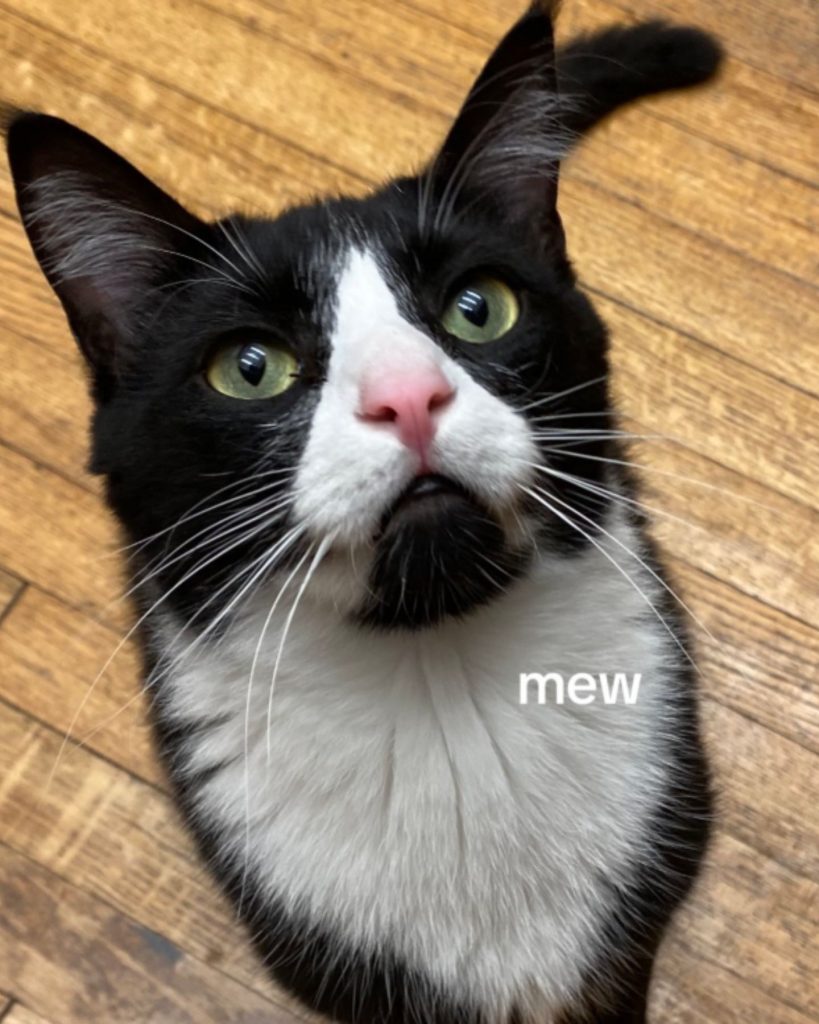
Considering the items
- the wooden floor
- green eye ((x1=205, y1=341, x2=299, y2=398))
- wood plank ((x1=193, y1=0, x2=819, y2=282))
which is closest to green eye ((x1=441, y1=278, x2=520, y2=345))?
green eye ((x1=205, y1=341, x2=299, y2=398))

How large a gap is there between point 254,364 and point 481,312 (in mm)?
156

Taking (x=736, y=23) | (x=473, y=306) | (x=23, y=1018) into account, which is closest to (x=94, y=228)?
(x=473, y=306)

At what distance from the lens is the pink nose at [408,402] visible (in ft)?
2.08

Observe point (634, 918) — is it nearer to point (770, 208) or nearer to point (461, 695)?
point (461, 695)

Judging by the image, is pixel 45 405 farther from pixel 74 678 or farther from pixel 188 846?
pixel 188 846

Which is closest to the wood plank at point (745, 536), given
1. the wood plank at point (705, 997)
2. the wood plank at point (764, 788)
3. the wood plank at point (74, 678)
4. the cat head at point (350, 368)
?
the wood plank at point (764, 788)

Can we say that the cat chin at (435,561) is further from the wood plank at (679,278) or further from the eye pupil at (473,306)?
the wood plank at (679,278)

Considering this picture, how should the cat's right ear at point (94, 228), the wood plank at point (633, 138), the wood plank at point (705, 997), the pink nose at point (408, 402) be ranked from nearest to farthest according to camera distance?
the pink nose at point (408, 402) → the cat's right ear at point (94, 228) → the wood plank at point (705, 997) → the wood plank at point (633, 138)

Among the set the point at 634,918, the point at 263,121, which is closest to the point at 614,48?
the point at 263,121

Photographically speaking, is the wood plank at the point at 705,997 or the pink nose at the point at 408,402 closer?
the pink nose at the point at 408,402

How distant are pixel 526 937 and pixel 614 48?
1.06 metres

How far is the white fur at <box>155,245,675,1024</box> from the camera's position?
2.57 ft

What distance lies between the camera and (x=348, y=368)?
2.22 ft

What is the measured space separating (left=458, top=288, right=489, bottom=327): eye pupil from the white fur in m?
0.06
